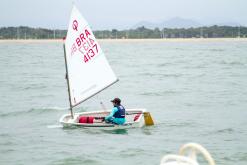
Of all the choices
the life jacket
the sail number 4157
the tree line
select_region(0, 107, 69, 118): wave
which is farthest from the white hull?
the tree line

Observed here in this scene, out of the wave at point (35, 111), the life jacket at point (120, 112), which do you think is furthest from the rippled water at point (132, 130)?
the life jacket at point (120, 112)

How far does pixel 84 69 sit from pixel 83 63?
0.64ft

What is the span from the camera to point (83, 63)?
654 inches

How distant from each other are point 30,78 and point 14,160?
→ 25337 millimetres

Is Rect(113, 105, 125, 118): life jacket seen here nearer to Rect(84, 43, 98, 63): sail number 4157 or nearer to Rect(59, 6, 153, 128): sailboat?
Rect(59, 6, 153, 128): sailboat

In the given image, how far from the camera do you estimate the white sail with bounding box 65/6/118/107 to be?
53.7 ft

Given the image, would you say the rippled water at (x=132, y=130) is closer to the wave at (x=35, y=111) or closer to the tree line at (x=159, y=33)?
the wave at (x=35, y=111)

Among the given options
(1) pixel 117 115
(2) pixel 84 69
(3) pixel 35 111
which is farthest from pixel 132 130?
(3) pixel 35 111

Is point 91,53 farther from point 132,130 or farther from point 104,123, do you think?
point 132,130

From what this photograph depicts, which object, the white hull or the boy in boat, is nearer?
the boy in boat

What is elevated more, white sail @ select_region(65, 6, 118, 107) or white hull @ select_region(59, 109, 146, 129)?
white sail @ select_region(65, 6, 118, 107)

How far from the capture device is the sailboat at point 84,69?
53.4 ft

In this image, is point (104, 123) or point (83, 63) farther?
point (83, 63)

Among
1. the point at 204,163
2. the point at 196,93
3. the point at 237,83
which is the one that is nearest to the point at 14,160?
the point at 204,163
